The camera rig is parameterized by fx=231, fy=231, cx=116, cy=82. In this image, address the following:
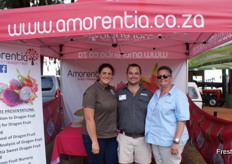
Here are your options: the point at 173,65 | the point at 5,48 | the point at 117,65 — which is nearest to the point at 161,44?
the point at 173,65

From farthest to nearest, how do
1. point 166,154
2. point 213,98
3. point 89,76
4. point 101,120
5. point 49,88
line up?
1. point 213,98
2. point 49,88
3. point 89,76
4. point 101,120
5. point 166,154

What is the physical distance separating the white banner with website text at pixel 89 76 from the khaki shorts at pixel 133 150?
8.60 ft

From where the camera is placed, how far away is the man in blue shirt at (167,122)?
2299mm

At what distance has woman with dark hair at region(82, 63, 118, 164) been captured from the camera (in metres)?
2.41

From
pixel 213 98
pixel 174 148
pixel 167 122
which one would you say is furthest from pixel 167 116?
pixel 213 98

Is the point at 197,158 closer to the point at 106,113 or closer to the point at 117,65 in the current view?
the point at 117,65

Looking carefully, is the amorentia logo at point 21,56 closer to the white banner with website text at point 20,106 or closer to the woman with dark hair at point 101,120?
the white banner with website text at point 20,106

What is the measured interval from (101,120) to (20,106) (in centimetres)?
104

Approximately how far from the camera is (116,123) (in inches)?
101

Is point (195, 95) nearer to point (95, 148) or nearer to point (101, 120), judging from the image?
point (101, 120)

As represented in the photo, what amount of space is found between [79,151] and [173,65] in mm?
2775

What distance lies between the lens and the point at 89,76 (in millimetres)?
5113

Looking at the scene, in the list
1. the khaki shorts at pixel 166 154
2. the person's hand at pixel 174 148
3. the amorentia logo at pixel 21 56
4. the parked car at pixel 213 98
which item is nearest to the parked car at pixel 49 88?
the amorentia logo at pixel 21 56

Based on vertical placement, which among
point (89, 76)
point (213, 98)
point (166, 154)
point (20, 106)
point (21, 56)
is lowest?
point (213, 98)
